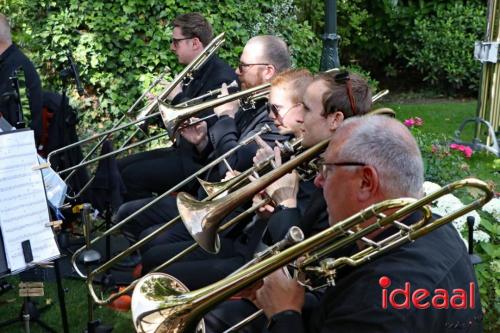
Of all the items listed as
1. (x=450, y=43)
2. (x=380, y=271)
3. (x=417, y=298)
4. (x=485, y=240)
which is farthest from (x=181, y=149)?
(x=450, y=43)

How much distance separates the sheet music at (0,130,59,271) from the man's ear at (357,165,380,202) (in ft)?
5.29

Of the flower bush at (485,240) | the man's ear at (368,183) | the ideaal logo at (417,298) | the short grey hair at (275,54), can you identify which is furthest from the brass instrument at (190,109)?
the ideaal logo at (417,298)

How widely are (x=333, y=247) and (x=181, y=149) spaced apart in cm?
284

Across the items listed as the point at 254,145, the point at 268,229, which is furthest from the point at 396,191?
the point at 254,145

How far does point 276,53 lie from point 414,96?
20.3 ft

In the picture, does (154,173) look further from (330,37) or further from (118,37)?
(330,37)

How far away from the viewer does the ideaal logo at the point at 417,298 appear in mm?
1877

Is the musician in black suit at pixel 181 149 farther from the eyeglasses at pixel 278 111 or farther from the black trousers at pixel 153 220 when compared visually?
the eyeglasses at pixel 278 111

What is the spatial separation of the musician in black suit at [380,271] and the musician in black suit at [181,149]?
8.28ft

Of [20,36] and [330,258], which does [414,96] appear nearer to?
[20,36]

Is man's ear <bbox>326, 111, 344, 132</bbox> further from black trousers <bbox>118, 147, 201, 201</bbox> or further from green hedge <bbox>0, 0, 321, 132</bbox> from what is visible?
green hedge <bbox>0, 0, 321, 132</bbox>

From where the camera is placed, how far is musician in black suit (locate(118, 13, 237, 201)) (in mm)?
4836

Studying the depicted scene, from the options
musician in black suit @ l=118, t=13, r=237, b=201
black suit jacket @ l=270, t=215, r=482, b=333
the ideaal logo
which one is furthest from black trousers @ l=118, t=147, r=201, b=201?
the ideaal logo

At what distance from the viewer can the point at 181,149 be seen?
4820 mm
